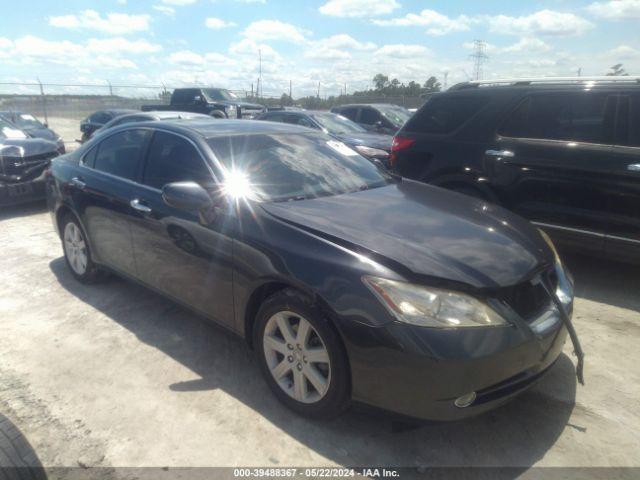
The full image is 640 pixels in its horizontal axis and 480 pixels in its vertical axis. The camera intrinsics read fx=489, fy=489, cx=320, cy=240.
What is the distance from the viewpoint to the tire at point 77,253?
14.7ft

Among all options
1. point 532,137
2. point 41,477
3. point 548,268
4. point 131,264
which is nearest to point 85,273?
point 131,264

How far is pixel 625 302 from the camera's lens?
4.17m

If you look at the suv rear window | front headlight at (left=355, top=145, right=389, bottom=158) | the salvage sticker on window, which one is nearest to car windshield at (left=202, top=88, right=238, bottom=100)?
front headlight at (left=355, top=145, right=389, bottom=158)

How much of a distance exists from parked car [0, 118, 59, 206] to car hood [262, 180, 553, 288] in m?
5.85

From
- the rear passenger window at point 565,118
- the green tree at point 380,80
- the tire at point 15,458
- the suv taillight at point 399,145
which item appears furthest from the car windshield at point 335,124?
the green tree at point 380,80

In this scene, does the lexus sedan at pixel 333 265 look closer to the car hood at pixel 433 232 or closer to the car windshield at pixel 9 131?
the car hood at pixel 433 232

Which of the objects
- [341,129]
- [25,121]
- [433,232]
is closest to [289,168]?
[433,232]

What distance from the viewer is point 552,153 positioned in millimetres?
4465

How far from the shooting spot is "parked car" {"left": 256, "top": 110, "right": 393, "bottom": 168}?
894 centimetres

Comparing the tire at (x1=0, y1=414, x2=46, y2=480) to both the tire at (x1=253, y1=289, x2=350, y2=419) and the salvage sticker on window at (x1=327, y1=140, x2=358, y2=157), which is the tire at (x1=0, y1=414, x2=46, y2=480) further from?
the salvage sticker on window at (x1=327, y1=140, x2=358, y2=157)

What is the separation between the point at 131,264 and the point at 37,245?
2771 millimetres

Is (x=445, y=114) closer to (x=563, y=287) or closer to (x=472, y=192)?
(x=472, y=192)

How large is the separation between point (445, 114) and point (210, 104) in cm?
1347

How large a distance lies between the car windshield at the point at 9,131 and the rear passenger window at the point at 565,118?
790cm
